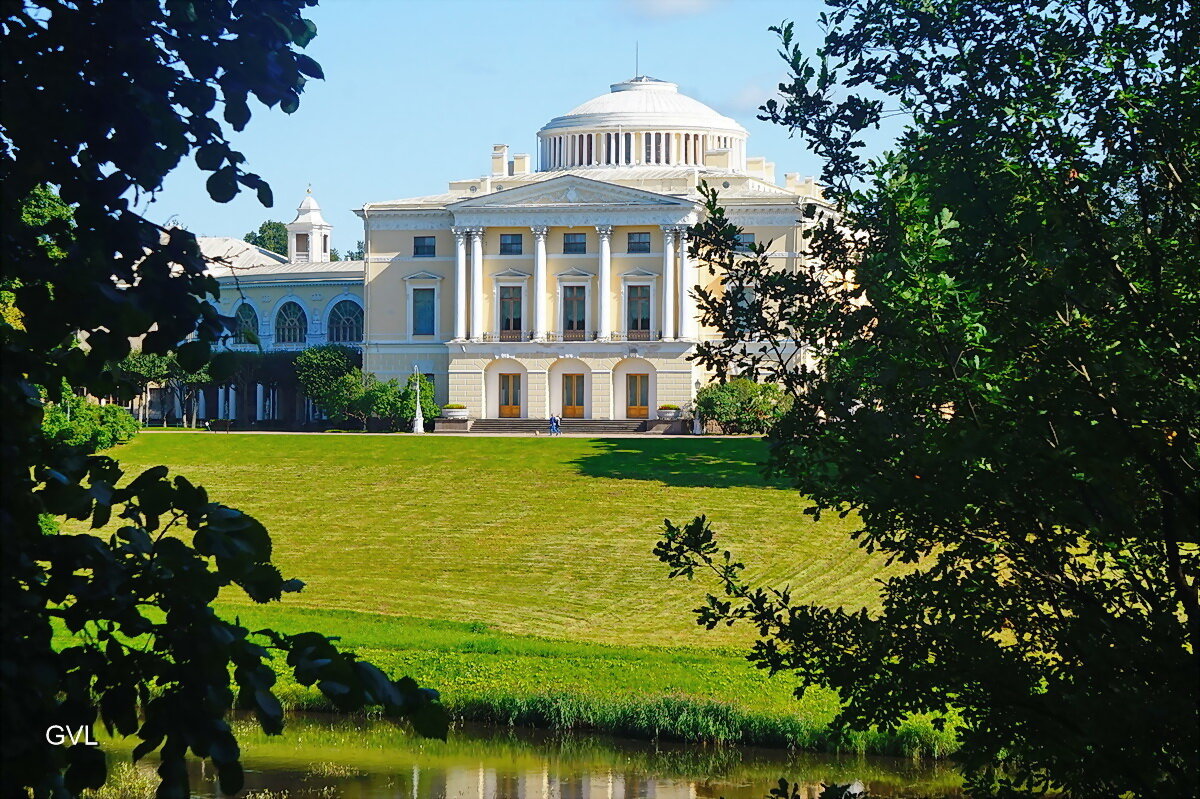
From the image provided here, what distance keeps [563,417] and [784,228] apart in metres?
11.2

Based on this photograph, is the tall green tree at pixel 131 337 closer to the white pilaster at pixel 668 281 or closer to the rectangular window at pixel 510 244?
the white pilaster at pixel 668 281

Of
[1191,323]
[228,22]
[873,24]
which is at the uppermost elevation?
[873,24]

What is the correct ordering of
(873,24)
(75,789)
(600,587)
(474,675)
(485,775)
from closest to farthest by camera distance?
(75,789) < (873,24) < (485,775) < (474,675) < (600,587)

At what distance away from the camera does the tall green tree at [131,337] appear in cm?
392

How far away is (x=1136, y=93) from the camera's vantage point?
6848mm

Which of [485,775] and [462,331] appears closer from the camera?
[485,775]

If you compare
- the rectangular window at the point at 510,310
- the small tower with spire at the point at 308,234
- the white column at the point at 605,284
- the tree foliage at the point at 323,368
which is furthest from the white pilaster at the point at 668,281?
the small tower with spire at the point at 308,234

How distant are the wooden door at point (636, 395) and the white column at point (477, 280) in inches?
250

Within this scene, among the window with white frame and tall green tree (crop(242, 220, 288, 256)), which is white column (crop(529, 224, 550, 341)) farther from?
tall green tree (crop(242, 220, 288, 256))

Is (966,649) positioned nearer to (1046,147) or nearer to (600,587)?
(1046,147)

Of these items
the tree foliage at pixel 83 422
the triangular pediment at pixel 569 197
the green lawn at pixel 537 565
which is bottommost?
the green lawn at pixel 537 565

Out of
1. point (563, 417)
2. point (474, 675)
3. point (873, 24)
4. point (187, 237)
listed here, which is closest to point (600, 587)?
point (474, 675)

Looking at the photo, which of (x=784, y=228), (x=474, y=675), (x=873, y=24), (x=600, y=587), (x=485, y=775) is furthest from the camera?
(x=784, y=228)

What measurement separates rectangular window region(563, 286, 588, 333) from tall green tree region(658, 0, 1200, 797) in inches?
2070
